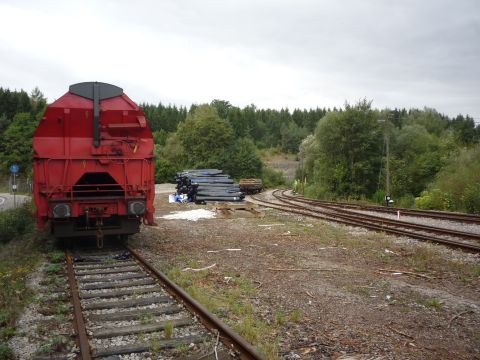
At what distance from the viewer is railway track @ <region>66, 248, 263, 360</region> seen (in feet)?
13.9

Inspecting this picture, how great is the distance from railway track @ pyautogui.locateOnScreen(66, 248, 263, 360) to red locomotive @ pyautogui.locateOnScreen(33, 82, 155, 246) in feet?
6.29

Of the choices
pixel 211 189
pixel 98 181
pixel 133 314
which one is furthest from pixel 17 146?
pixel 133 314

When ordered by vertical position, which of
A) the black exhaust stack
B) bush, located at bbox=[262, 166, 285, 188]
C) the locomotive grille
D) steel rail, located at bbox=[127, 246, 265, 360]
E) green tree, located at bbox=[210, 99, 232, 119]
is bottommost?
bush, located at bbox=[262, 166, 285, 188]

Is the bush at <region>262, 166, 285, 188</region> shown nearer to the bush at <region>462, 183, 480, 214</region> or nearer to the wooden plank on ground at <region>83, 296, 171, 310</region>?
the bush at <region>462, 183, 480, 214</region>

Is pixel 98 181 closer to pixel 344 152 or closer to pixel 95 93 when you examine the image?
pixel 95 93

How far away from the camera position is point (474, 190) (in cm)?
2000

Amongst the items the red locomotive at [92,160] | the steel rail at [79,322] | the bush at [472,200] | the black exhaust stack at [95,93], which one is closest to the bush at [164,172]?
the bush at [472,200]

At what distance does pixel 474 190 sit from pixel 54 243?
18.3 m

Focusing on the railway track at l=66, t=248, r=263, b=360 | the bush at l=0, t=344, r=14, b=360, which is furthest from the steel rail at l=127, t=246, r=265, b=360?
the bush at l=0, t=344, r=14, b=360

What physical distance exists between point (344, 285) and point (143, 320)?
345 centimetres

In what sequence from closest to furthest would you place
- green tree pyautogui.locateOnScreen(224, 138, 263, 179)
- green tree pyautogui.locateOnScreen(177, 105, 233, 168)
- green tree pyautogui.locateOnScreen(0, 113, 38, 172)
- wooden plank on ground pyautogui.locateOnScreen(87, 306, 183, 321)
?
wooden plank on ground pyautogui.locateOnScreen(87, 306, 183, 321)
green tree pyautogui.locateOnScreen(224, 138, 263, 179)
green tree pyautogui.locateOnScreen(177, 105, 233, 168)
green tree pyautogui.locateOnScreen(0, 113, 38, 172)

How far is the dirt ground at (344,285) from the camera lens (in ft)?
15.2

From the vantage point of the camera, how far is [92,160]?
9211 mm

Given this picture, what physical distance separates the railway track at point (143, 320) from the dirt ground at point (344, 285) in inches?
20.1
